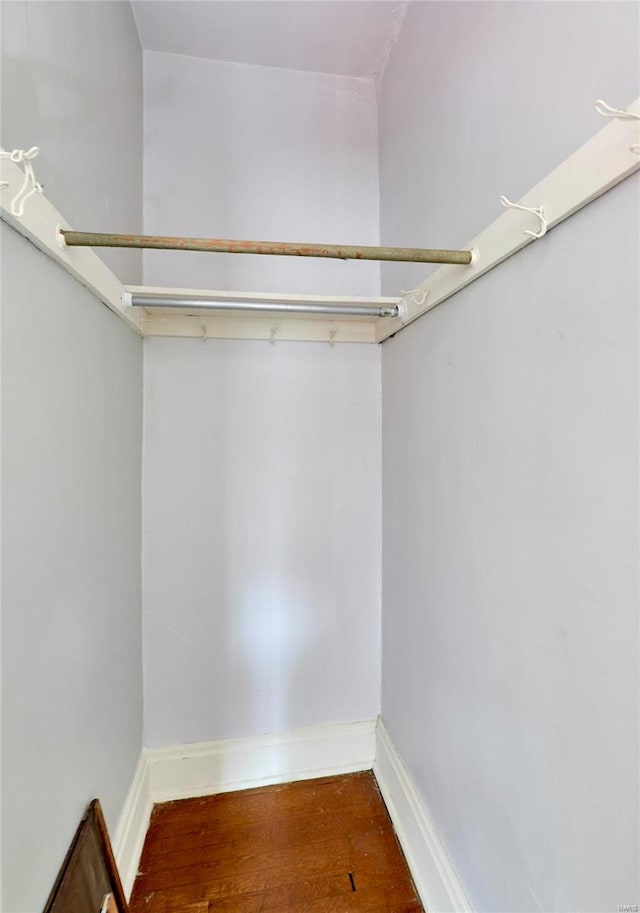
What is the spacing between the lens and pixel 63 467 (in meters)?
0.88

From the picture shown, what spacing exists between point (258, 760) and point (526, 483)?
156 cm

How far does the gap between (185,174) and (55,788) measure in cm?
190

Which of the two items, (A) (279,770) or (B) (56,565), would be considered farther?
(A) (279,770)

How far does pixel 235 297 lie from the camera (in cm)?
133

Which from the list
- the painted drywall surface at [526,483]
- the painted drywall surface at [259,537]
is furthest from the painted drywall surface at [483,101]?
the painted drywall surface at [259,537]

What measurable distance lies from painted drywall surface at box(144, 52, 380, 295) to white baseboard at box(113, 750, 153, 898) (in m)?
1.80

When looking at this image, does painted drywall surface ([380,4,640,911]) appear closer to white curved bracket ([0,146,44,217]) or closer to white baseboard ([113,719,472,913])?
white baseboard ([113,719,472,913])

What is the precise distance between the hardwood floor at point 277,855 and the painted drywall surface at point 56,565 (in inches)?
12.0

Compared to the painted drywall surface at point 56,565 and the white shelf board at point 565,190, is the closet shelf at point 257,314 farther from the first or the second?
the white shelf board at point 565,190

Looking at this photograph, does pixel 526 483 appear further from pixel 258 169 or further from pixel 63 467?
pixel 258 169

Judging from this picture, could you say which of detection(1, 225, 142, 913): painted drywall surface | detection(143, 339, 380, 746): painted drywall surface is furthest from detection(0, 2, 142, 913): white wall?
detection(143, 339, 380, 746): painted drywall surface

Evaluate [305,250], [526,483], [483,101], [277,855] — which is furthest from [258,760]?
[483,101]

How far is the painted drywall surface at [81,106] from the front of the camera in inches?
28.7

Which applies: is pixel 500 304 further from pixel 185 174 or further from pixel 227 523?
pixel 185 174
